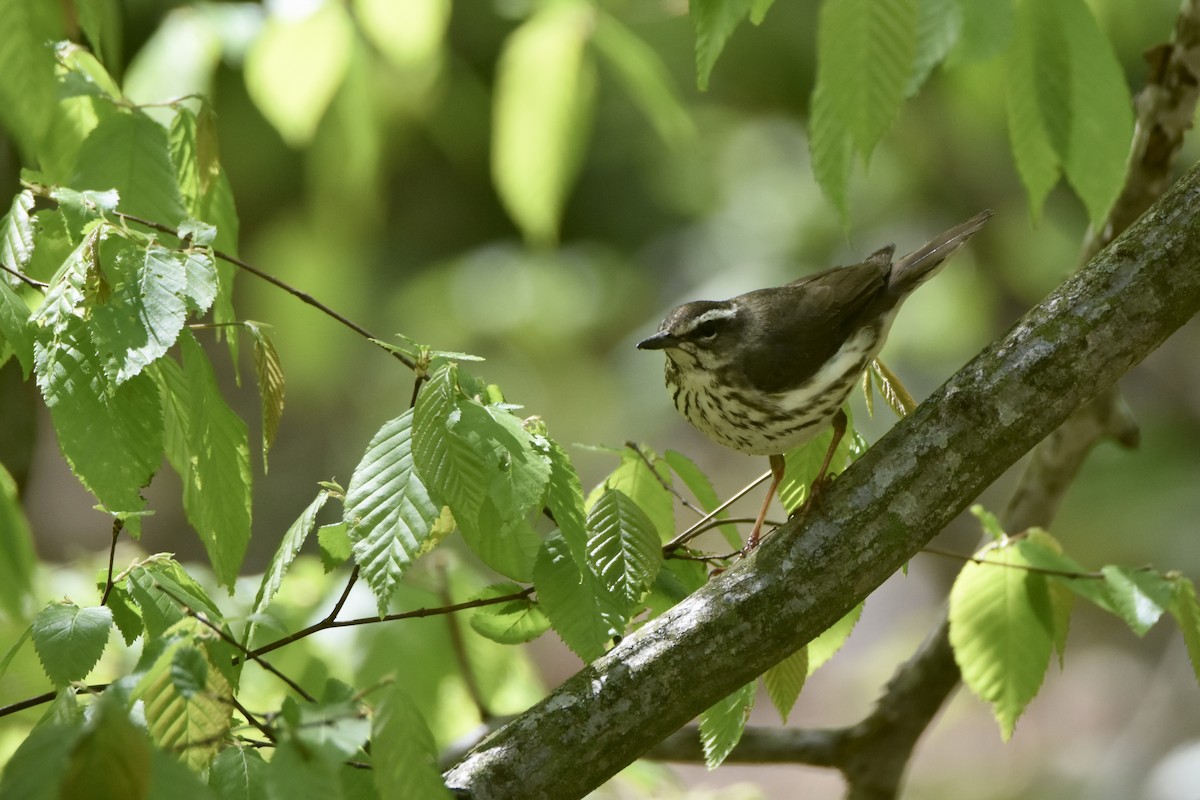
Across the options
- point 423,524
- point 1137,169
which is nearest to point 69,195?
point 423,524

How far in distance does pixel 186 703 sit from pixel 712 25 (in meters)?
1.40

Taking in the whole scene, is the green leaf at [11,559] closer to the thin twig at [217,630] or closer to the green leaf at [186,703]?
the thin twig at [217,630]

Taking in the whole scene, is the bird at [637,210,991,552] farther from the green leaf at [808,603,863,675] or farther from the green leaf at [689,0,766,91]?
the green leaf at [689,0,766,91]

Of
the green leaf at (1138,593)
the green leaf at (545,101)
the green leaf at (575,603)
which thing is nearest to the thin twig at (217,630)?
the green leaf at (575,603)

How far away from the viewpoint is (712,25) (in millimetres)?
2055

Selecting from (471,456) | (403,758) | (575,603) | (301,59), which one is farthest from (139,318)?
(301,59)

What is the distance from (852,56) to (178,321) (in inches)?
46.2

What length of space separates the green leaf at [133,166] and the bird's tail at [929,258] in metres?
2.14

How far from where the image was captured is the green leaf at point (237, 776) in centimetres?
171

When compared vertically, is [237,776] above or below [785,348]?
below

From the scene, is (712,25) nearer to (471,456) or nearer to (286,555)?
(471,456)

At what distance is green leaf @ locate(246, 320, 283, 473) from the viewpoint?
2064mm

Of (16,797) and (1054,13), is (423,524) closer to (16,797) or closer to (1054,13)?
(16,797)

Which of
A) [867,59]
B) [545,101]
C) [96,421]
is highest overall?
[545,101]
